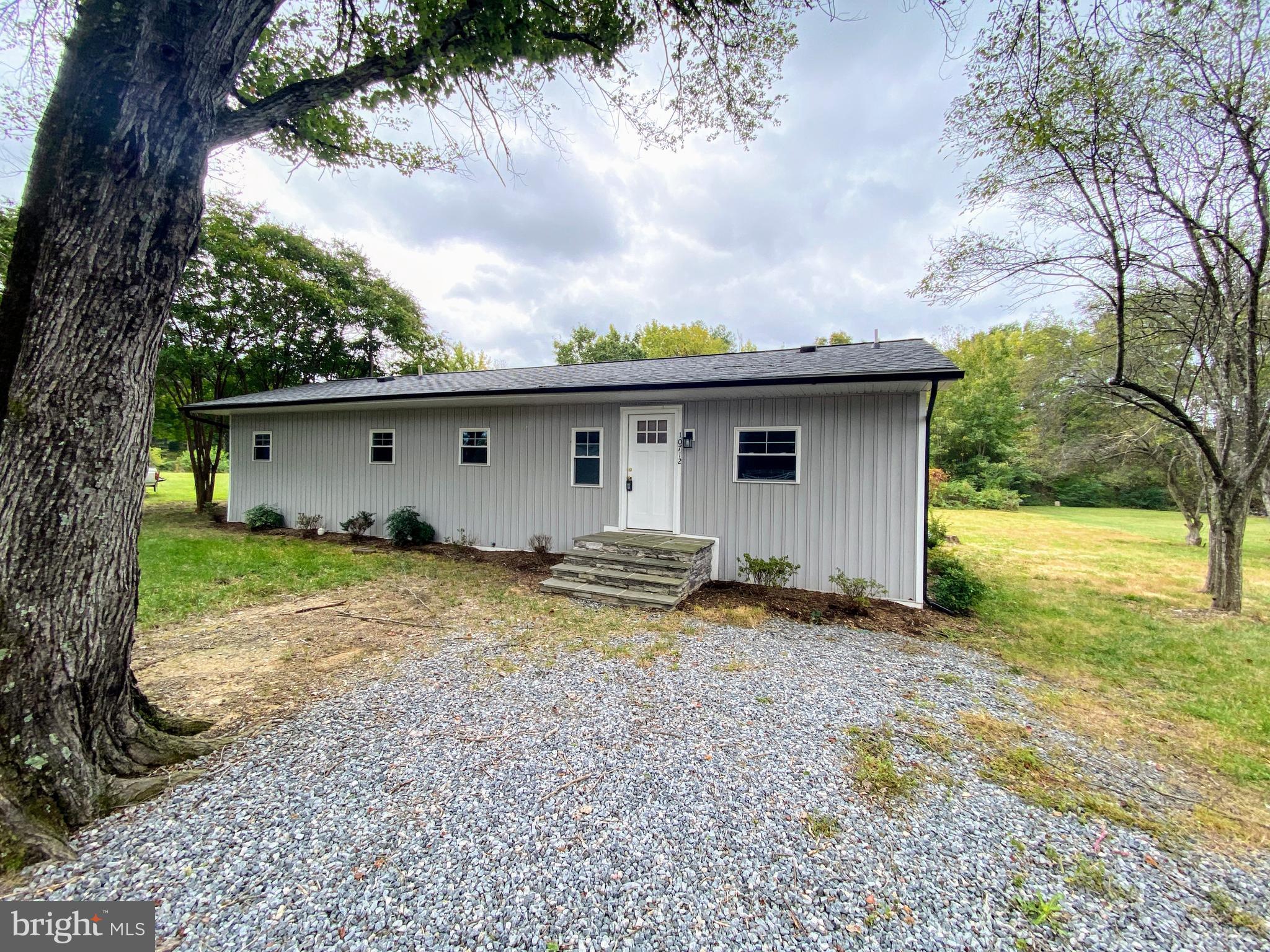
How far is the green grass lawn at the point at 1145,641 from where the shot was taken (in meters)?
2.96

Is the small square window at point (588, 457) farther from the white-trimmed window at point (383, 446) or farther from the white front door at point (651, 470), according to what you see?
the white-trimmed window at point (383, 446)

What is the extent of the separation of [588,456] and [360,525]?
4.95 metres

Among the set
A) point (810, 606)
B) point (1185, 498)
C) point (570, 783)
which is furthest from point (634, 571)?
point (1185, 498)

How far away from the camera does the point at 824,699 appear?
318cm

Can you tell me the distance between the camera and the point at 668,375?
6707 mm

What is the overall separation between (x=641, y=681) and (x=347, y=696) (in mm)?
2009

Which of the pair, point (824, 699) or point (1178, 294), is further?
point (1178, 294)

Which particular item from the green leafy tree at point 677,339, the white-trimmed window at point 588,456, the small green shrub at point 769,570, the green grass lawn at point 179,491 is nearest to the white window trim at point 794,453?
the small green shrub at point 769,570

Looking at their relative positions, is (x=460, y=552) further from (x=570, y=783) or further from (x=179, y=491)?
(x=179, y=491)

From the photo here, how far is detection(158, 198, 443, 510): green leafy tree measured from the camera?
11.6 m

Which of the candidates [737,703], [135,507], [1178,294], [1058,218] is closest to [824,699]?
[737,703]

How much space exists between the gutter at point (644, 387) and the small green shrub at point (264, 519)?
2155 mm

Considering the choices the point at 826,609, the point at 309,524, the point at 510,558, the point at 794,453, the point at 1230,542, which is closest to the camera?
the point at 826,609

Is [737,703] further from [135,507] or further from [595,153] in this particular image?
[595,153]
